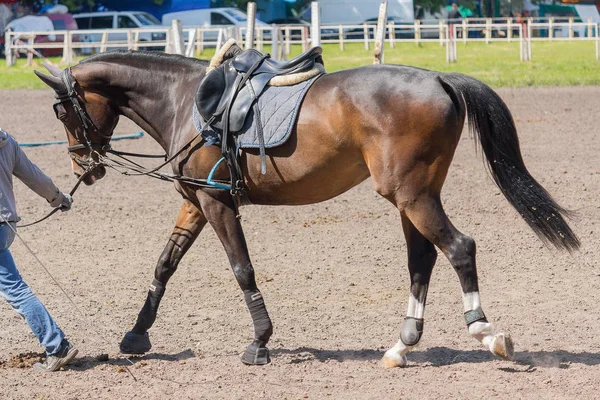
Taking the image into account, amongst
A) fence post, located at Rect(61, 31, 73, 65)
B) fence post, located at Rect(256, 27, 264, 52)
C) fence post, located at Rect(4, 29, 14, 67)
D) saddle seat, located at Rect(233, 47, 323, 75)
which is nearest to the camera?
saddle seat, located at Rect(233, 47, 323, 75)

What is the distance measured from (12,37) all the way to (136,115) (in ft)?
90.9

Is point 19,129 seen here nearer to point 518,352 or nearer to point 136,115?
point 136,115

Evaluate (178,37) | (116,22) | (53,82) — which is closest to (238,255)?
(53,82)

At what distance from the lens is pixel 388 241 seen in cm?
848

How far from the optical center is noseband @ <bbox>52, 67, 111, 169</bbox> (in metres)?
5.87

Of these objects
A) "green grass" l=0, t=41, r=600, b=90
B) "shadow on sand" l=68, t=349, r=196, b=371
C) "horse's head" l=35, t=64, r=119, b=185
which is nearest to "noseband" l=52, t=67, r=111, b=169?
"horse's head" l=35, t=64, r=119, b=185

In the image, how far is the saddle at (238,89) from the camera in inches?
219

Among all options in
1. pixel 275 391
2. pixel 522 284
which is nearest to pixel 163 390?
pixel 275 391

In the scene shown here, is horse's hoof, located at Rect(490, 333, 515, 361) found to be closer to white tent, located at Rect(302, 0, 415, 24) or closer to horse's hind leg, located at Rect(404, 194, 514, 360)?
horse's hind leg, located at Rect(404, 194, 514, 360)

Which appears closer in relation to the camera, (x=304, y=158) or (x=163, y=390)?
(x=163, y=390)

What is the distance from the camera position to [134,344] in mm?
5887

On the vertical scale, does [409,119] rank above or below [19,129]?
above

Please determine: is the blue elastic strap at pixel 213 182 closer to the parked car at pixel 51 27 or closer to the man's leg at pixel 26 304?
the man's leg at pixel 26 304

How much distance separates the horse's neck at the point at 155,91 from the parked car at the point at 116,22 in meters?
29.1
